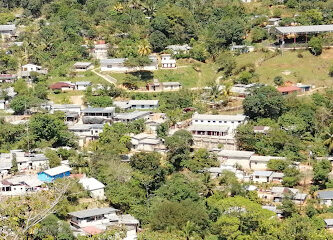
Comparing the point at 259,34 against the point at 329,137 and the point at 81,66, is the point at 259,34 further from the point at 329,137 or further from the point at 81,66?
the point at 329,137

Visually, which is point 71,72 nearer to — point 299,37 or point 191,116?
point 191,116

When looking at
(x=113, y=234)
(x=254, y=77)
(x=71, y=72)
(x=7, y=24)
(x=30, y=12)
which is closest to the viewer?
(x=113, y=234)

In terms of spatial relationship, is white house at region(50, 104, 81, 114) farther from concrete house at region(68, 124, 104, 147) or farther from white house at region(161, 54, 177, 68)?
white house at region(161, 54, 177, 68)

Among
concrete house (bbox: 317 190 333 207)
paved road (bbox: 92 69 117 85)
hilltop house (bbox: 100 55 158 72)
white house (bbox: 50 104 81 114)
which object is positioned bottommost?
concrete house (bbox: 317 190 333 207)

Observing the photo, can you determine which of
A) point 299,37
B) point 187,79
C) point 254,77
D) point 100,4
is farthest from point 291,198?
point 100,4

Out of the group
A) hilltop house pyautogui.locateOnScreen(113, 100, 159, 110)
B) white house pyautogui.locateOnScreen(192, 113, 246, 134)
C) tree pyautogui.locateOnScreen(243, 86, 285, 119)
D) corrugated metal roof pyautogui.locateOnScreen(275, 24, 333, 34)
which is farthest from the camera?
corrugated metal roof pyautogui.locateOnScreen(275, 24, 333, 34)

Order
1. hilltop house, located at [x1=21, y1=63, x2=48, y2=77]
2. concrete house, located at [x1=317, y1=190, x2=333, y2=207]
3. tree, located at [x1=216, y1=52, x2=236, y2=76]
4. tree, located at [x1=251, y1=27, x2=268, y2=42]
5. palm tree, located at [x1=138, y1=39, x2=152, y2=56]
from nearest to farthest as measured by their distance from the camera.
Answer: concrete house, located at [x1=317, y1=190, x2=333, y2=207] → tree, located at [x1=216, y1=52, x2=236, y2=76] → palm tree, located at [x1=138, y1=39, x2=152, y2=56] → hilltop house, located at [x1=21, y1=63, x2=48, y2=77] → tree, located at [x1=251, y1=27, x2=268, y2=42]

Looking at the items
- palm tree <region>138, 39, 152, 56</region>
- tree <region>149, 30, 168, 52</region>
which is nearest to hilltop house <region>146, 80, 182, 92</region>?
palm tree <region>138, 39, 152, 56</region>

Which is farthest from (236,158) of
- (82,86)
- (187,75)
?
(82,86)
